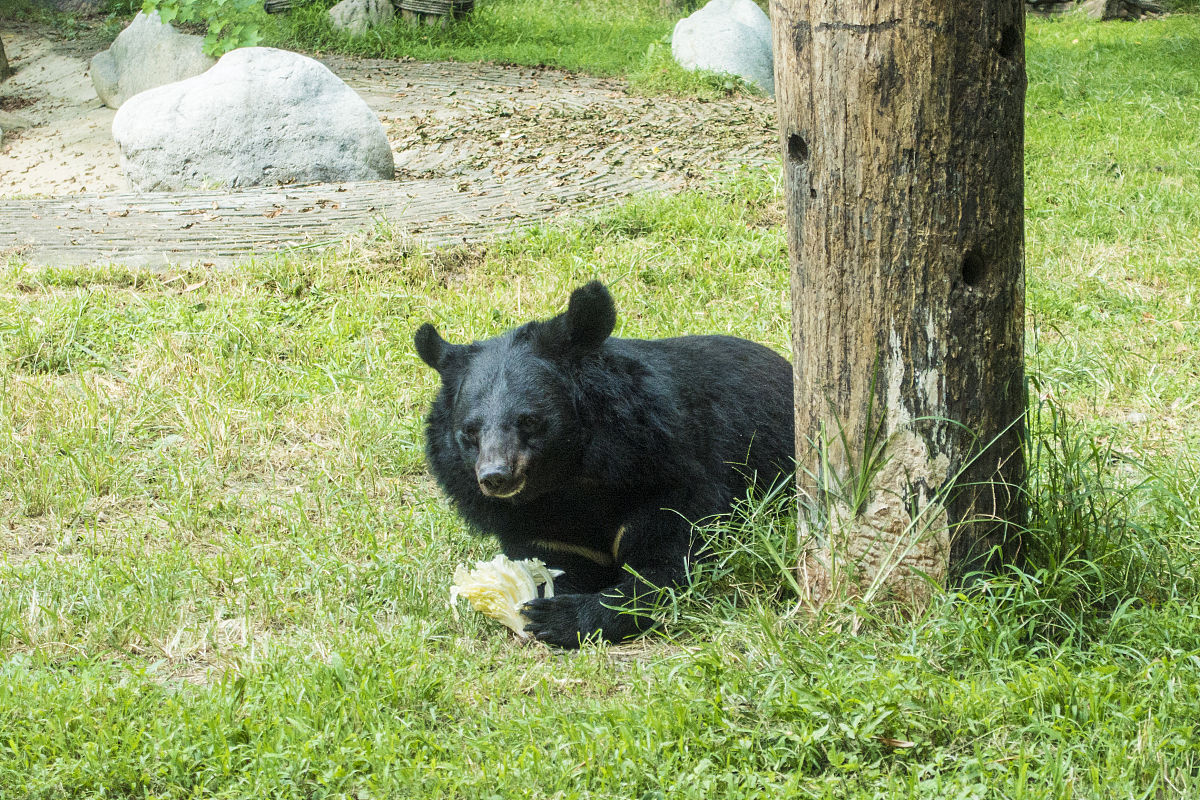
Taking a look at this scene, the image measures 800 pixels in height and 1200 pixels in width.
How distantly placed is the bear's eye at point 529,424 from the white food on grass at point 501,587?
475 millimetres

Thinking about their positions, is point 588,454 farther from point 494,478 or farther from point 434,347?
point 434,347

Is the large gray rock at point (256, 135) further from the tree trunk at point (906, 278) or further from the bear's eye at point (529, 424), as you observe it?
the tree trunk at point (906, 278)

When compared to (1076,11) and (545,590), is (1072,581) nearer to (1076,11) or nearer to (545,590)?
(545,590)

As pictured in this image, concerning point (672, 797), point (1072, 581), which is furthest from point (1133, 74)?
point (672, 797)

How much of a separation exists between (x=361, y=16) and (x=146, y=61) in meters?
3.46

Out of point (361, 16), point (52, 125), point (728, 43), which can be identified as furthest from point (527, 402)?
point (361, 16)

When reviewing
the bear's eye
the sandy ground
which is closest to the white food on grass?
the bear's eye

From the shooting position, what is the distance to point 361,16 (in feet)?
50.9

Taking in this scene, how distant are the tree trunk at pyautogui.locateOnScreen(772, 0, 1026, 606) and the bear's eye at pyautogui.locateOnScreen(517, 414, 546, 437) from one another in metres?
0.82

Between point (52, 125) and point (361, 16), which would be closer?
point (52, 125)

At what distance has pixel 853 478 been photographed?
291 centimetres

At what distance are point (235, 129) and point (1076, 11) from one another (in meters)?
14.9

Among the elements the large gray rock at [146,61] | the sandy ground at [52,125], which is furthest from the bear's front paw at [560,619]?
the large gray rock at [146,61]

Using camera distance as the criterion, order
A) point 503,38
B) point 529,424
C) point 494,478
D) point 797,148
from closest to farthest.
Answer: point 797,148
point 494,478
point 529,424
point 503,38
